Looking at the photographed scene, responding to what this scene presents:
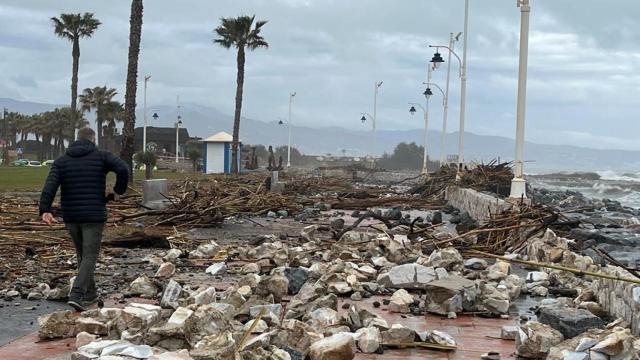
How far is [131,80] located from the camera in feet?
84.9

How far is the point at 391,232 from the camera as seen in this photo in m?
14.1

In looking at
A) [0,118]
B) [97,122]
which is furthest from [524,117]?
[0,118]

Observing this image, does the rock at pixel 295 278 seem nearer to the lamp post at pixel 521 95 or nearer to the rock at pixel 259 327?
the rock at pixel 259 327

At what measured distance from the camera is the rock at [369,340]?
5719mm

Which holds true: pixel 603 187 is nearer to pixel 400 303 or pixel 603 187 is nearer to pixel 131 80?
pixel 131 80

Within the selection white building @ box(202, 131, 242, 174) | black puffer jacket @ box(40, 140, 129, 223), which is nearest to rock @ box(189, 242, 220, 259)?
black puffer jacket @ box(40, 140, 129, 223)

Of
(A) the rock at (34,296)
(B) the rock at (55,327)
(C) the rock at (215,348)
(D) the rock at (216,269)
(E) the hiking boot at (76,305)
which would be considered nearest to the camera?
(C) the rock at (215,348)

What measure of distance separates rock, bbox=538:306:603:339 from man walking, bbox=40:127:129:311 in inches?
163

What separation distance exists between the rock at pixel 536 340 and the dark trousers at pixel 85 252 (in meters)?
3.96

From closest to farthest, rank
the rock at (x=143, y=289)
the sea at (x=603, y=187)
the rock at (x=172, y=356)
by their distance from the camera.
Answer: the rock at (x=172, y=356), the rock at (x=143, y=289), the sea at (x=603, y=187)

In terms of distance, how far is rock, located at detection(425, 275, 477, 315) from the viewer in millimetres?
7285

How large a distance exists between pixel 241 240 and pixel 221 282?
4782 mm

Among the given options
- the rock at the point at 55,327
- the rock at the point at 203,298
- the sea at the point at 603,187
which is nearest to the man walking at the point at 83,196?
the rock at the point at 55,327

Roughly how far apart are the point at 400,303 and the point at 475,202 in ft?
38.7
